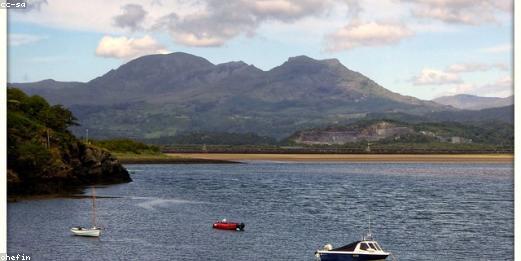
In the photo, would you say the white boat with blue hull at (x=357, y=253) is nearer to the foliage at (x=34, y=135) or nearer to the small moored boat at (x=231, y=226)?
the small moored boat at (x=231, y=226)

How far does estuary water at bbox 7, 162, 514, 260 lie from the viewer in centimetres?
7781

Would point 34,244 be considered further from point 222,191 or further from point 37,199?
point 222,191

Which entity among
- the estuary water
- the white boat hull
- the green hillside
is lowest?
the estuary water

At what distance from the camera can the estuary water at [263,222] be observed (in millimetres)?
77812

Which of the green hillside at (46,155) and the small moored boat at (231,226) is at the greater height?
the green hillside at (46,155)

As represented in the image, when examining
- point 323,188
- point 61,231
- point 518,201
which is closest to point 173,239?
point 61,231

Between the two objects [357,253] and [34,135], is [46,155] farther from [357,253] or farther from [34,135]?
[357,253]

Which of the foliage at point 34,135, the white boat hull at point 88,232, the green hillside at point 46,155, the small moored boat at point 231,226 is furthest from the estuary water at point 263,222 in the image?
the foliage at point 34,135

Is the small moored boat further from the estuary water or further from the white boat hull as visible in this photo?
the white boat hull

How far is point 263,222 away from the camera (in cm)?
10381

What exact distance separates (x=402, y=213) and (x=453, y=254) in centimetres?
3957

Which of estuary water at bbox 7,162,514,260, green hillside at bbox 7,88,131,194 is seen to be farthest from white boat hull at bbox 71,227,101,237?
green hillside at bbox 7,88,131,194

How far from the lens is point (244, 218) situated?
109 m

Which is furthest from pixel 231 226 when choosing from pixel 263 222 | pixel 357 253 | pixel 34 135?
pixel 34 135
